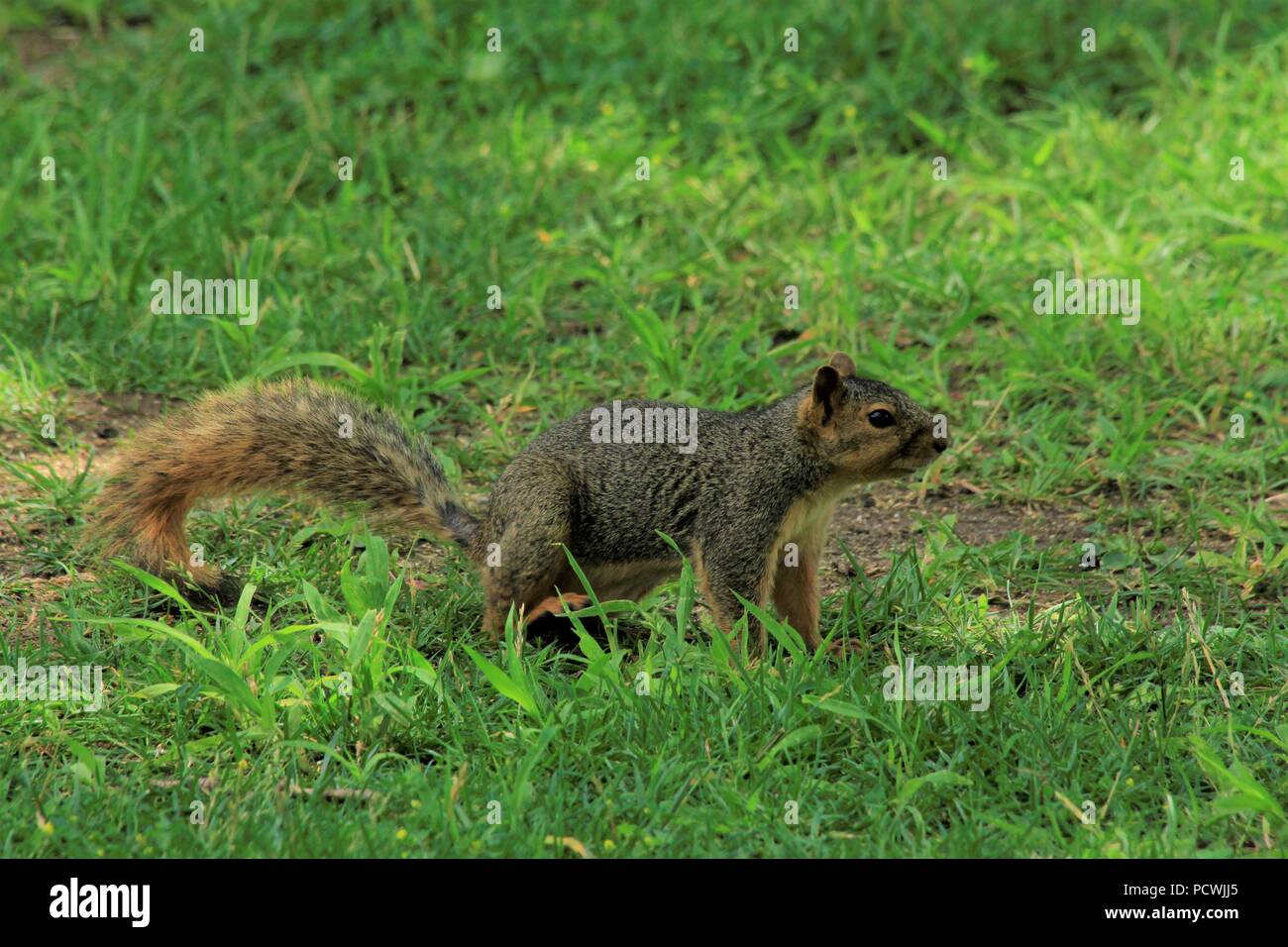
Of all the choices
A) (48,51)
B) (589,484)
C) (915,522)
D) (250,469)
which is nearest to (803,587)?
(589,484)

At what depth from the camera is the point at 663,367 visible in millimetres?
5801

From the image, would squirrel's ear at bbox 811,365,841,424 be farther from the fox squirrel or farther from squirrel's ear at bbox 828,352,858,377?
squirrel's ear at bbox 828,352,858,377

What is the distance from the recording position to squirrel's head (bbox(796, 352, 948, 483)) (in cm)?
440

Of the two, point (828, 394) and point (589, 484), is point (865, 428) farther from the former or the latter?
point (589, 484)

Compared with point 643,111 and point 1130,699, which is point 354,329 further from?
point 1130,699

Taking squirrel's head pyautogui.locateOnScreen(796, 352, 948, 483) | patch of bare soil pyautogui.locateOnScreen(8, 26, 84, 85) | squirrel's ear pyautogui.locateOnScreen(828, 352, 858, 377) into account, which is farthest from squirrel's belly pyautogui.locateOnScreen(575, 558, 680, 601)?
patch of bare soil pyautogui.locateOnScreen(8, 26, 84, 85)

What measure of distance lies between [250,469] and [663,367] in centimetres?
174

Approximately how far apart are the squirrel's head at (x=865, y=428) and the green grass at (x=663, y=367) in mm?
313

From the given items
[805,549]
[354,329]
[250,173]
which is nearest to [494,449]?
[354,329]

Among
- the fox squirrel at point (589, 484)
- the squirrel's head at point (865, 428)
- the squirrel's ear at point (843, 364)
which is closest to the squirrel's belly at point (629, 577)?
the fox squirrel at point (589, 484)

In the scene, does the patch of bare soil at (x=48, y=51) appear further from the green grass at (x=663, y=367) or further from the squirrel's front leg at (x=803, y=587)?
the squirrel's front leg at (x=803, y=587)

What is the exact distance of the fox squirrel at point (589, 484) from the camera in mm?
4379

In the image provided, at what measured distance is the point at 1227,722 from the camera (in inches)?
152

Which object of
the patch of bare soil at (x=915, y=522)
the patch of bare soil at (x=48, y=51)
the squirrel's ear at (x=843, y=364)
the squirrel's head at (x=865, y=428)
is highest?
the patch of bare soil at (x=48, y=51)
